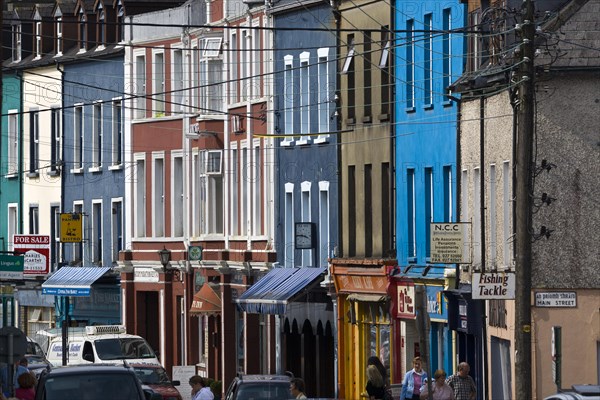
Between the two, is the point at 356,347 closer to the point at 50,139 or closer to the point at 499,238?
the point at 499,238

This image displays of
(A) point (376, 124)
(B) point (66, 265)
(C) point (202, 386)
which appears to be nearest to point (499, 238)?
(C) point (202, 386)

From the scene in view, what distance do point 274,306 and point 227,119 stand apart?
28.6ft

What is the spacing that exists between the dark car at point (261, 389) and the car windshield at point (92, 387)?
670 centimetres

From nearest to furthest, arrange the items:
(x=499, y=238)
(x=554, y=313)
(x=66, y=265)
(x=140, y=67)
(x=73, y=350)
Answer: (x=554, y=313)
(x=499, y=238)
(x=73, y=350)
(x=140, y=67)
(x=66, y=265)

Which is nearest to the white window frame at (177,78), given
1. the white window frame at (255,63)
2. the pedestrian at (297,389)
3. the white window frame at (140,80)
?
the white window frame at (140,80)

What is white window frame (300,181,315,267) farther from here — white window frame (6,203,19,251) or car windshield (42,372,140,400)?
car windshield (42,372,140,400)

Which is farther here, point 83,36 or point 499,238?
point 83,36

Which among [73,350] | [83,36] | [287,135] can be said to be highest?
[83,36]

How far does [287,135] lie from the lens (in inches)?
2110

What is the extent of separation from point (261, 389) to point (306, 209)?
20.9m

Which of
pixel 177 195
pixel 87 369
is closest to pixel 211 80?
pixel 177 195

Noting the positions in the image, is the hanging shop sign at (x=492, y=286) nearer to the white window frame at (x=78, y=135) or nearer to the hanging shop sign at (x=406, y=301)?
the hanging shop sign at (x=406, y=301)

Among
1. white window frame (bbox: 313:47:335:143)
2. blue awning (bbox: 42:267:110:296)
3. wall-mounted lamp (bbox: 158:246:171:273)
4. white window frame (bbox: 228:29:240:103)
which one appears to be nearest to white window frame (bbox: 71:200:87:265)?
blue awning (bbox: 42:267:110:296)

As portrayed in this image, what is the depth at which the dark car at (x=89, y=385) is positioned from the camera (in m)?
26.5
